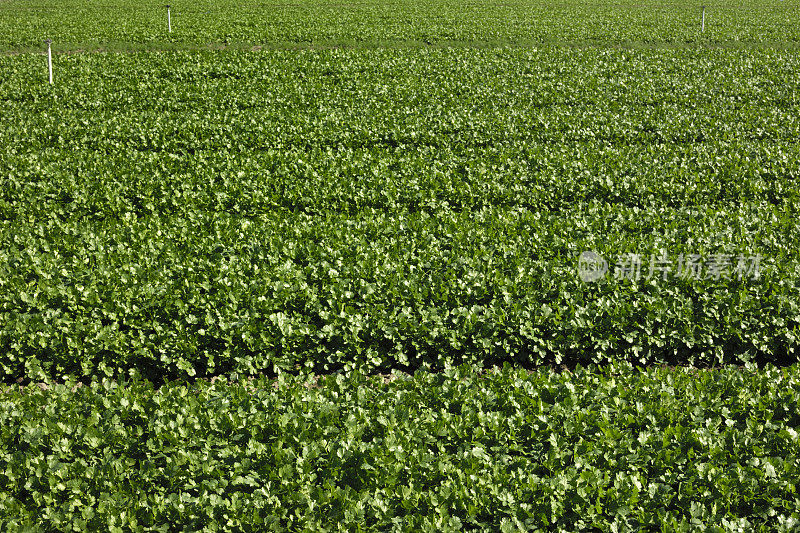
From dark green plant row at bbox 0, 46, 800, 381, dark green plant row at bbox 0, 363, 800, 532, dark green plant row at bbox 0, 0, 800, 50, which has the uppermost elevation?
dark green plant row at bbox 0, 0, 800, 50

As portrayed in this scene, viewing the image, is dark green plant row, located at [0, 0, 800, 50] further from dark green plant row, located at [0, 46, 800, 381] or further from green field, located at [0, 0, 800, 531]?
green field, located at [0, 0, 800, 531]

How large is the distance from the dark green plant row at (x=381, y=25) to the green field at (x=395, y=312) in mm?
10885

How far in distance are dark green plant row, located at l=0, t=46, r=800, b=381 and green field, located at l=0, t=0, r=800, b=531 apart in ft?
0.16

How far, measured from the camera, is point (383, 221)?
30.1 feet

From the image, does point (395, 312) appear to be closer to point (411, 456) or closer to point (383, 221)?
point (383, 221)

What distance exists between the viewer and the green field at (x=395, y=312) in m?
4.77

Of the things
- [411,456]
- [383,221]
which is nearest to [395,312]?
[383,221]

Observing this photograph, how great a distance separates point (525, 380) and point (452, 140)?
8302 mm

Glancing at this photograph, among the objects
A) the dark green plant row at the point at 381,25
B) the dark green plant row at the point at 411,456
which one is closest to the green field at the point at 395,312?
the dark green plant row at the point at 411,456

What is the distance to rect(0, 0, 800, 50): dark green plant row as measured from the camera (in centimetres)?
2572

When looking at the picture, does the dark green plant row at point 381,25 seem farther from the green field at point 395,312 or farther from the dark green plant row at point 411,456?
the dark green plant row at point 411,456

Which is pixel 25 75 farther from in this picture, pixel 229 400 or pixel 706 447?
pixel 706 447

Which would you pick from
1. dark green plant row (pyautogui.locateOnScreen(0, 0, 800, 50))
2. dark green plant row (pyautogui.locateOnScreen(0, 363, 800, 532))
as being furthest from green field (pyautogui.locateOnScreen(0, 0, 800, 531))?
dark green plant row (pyautogui.locateOnScreen(0, 0, 800, 50))

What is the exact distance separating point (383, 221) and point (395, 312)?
231 centimetres
